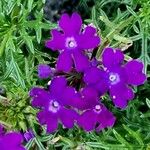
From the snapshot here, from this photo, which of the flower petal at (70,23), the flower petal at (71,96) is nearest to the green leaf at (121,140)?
the flower petal at (71,96)

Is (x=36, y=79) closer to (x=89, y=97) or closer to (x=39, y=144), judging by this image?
(x=39, y=144)

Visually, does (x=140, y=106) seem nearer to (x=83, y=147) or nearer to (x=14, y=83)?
(x=83, y=147)

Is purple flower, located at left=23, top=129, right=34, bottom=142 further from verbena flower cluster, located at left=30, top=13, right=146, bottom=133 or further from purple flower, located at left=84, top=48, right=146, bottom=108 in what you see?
purple flower, located at left=84, top=48, right=146, bottom=108

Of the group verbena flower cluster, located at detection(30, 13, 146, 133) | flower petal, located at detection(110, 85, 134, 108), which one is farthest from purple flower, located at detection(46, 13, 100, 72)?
flower petal, located at detection(110, 85, 134, 108)

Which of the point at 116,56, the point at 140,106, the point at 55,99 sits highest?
the point at 116,56

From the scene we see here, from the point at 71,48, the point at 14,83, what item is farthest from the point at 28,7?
the point at 71,48
